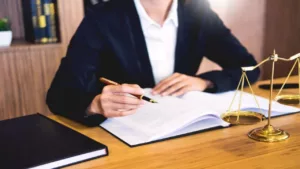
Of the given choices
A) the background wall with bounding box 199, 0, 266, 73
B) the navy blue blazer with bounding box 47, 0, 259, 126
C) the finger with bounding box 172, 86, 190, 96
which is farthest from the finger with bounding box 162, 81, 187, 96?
the background wall with bounding box 199, 0, 266, 73

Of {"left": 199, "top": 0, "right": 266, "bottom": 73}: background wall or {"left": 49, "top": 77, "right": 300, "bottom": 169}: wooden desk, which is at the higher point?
{"left": 199, "top": 0, "right": 266, "bottom": 73}: background wall

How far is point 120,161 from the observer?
75cm

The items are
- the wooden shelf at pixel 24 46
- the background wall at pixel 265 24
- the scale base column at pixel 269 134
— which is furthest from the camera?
the background wall at pixel 265 24

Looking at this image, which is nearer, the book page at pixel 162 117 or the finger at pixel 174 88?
the book page at pixel 162 117

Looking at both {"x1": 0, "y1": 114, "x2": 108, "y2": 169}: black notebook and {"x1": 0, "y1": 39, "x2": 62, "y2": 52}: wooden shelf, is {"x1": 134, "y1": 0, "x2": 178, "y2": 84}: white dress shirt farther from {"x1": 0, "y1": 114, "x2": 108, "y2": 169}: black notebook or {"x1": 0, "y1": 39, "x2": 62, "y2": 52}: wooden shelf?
{"x1": 0, "y1": 39, "x2": 62, "y2": 52}: wooden shelf

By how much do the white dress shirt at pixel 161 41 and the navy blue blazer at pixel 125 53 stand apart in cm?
3

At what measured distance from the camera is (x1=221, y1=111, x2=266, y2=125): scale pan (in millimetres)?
866

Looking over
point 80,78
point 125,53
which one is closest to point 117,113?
point 80,78

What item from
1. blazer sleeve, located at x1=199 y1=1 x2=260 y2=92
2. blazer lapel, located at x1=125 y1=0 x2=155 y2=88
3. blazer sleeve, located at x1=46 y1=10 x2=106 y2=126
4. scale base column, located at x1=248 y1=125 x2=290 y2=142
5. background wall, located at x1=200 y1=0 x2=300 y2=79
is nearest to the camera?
scale base column, located at x1=248 y1=125 x2=290 y2=142

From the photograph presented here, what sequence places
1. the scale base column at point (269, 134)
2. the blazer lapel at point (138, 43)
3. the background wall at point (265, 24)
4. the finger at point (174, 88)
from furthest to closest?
the background wall at point (265, 24)
the blazer lapel at point (138, 43)
the finger at point (174, 88)
the scale base column at point (269, 134)

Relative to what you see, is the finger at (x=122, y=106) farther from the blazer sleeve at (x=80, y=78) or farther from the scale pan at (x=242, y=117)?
the scale pan at (x=242, y=117)

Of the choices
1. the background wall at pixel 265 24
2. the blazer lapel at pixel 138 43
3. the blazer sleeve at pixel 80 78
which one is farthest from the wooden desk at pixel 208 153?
the background wall at pixel 265 24

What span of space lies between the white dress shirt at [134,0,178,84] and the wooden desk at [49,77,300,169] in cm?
56

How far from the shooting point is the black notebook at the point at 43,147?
0.72 m
